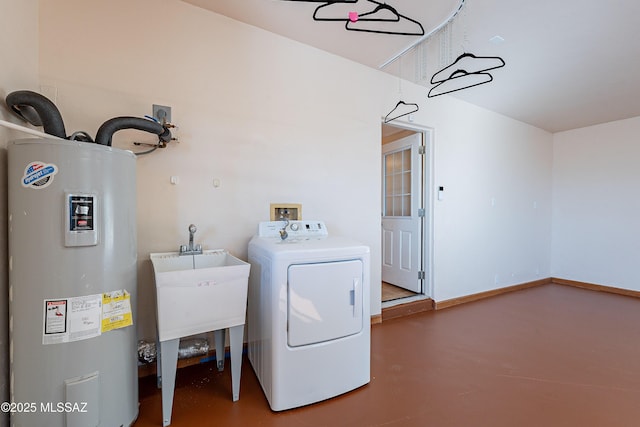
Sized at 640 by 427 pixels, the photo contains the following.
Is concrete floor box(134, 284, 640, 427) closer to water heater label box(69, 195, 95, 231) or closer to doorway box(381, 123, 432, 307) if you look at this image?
doorway box(381, 123, 432, 307)

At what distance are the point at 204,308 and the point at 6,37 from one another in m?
1.62

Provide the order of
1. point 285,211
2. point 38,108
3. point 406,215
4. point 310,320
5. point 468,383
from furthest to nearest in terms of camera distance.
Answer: point 406,215, point 285,211, point 468,383, point 310,320, point 38,108

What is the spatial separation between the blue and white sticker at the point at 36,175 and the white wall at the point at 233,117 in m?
0.69

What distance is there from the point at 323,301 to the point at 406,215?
234cm

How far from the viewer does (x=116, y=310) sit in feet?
4.24

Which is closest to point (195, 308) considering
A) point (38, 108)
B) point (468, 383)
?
point (38, 108)

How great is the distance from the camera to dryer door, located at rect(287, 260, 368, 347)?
154 cm

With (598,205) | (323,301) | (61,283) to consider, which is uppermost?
(598,205)

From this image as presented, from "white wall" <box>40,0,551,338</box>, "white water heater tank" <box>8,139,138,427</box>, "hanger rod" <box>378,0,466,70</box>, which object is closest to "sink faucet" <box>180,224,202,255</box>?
"white wall" <box>40,0,551,338</box>

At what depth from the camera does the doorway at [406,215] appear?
10.6 feet

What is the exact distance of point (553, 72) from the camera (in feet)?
8.98

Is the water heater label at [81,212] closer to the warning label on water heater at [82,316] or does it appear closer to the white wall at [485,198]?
the warning label on water heater at [82,316]

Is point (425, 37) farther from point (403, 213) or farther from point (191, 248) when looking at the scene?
point (191, 248)

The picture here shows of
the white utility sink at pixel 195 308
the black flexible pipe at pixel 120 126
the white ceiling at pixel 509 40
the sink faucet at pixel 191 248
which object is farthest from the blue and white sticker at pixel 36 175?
the white ceiling at pixel 509 40
